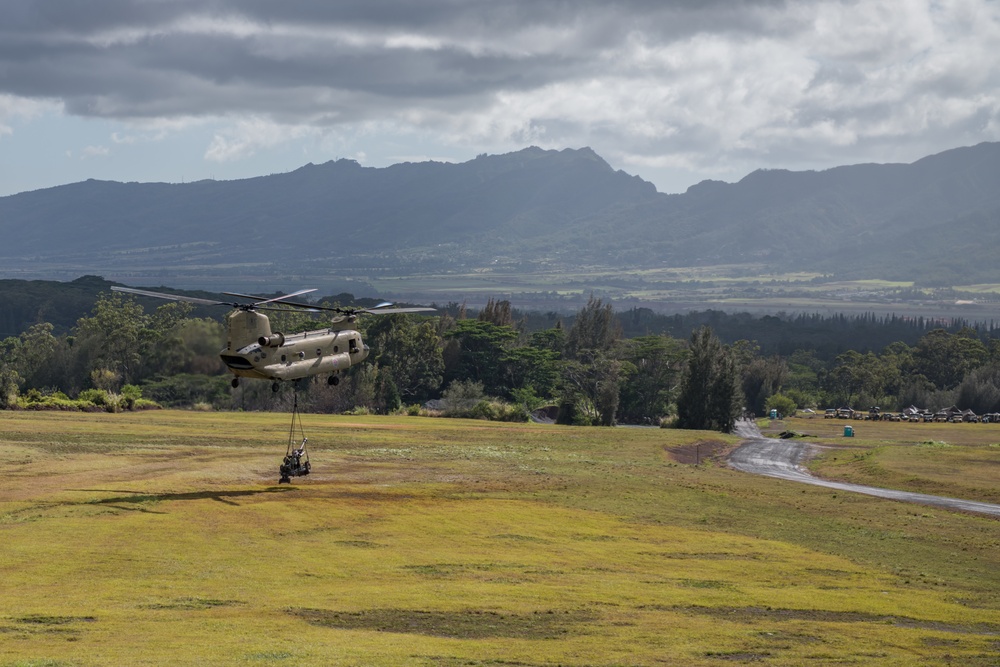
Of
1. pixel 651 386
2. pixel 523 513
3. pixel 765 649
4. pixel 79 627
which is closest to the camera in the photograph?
pixel 79 627

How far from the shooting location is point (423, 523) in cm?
4634

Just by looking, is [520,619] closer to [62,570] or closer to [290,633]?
[290,633]

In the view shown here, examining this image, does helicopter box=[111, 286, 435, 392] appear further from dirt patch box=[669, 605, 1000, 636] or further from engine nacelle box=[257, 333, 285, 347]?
dirt patch box=[669, 605, 1000, 636]

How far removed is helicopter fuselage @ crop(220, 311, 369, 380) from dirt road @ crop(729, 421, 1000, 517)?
34090mm

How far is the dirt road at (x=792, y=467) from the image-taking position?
64.6m

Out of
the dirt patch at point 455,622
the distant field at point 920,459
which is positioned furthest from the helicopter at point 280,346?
the distant field at point 920,459

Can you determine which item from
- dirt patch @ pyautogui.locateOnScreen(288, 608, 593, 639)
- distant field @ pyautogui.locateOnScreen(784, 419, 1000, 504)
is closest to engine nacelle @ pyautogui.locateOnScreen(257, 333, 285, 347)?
dirt patch @ pyautogui.locateOnScreen(288, 608, 593, 639)

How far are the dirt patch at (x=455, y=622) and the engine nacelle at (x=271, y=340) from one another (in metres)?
18.1

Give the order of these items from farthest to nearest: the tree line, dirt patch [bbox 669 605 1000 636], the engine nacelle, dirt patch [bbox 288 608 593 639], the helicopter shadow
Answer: the tree line, the engine nacelle, the helicopter shadow, dirt patch [bbox 669 605 1000 636], dirt patch [bbox 288 608 593 639]

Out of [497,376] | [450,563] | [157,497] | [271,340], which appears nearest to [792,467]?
[271,340]

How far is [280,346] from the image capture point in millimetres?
48562

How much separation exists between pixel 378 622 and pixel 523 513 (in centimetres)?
2037

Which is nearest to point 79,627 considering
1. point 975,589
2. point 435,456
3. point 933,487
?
point 975,589

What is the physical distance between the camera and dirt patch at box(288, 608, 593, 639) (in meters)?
30.1
